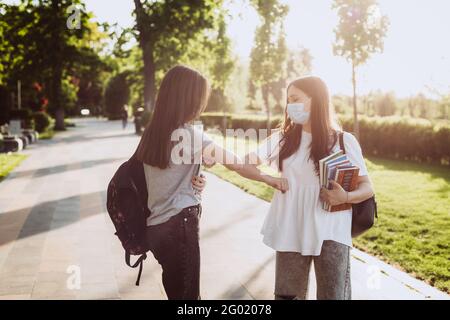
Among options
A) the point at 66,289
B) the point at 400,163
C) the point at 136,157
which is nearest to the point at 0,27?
the point at 400,163

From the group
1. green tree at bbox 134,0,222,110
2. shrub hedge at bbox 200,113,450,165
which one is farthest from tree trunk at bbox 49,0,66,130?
shrub hedge at bbox 200,113,450,165

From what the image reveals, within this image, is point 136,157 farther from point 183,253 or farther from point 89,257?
point 89,257

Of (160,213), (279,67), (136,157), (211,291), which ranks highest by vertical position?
(279,67)

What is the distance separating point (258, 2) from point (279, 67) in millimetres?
13599

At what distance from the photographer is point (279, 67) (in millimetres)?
36344

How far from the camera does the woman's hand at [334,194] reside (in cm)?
286

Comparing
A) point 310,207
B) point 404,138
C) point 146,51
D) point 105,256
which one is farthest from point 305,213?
point 146,51

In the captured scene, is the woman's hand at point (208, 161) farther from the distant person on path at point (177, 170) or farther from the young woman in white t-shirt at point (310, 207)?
the young woman in white t-shirt at point (310, 207)

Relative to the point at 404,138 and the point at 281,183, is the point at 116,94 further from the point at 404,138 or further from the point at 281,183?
the point at 281,183

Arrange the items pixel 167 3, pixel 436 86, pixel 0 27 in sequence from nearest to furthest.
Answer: pixel 436 86 < pixel 0 27 < pixel 167 3

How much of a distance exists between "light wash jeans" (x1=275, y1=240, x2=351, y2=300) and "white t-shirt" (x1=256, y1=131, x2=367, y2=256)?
0.05m

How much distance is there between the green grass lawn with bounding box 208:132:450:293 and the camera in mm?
5988

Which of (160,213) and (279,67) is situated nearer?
(160,213)

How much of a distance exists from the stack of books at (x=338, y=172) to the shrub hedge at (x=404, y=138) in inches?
493
